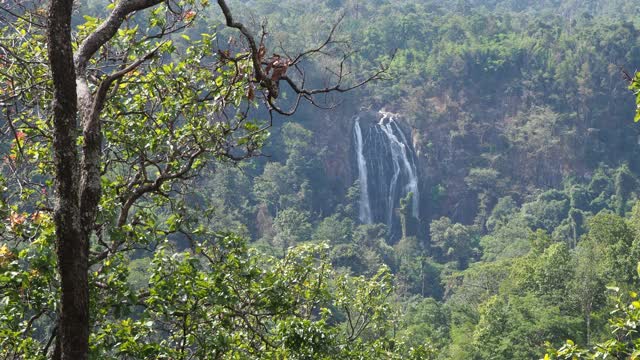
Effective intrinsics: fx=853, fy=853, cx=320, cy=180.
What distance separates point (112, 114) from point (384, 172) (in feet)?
162

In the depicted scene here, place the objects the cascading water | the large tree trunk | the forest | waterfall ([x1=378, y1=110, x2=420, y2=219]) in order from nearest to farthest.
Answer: the large tree trunk, the forest, the cascading water, waterfall ([x1=378, y1=110, x2=420, y2=219])

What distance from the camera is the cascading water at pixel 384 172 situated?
53719 millimetres

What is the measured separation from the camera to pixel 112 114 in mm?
5383

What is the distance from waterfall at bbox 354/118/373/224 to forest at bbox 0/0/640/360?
0.36 ft

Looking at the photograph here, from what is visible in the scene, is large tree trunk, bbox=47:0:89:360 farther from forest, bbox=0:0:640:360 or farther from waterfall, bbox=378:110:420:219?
waterfall, bbox=378:110:420:219

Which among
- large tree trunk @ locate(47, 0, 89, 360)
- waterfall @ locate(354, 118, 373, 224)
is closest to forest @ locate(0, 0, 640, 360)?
large tree trunk @ locate(47, 0, 89, 360)

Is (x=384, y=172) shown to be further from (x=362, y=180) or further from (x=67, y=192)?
(x=67, y=192)

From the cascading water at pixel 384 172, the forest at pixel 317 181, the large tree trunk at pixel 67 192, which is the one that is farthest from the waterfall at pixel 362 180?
the large tree trunk at pixel 67 192

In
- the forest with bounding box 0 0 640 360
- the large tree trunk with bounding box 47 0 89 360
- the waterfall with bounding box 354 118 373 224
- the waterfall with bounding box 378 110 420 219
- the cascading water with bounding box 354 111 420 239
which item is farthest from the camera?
the waterfall with bounding box 378 110 420 219

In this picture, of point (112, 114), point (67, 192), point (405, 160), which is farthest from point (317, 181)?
point (67, 192)

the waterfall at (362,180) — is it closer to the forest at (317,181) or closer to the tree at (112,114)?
the forest at (317,181)

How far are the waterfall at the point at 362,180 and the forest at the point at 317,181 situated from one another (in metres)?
0.11

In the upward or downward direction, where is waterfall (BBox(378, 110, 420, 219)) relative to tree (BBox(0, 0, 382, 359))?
upward

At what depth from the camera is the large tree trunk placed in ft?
10.8
